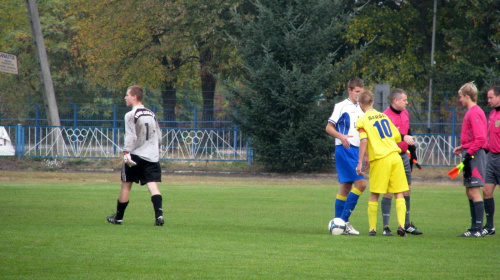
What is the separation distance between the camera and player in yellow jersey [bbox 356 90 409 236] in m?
8.67

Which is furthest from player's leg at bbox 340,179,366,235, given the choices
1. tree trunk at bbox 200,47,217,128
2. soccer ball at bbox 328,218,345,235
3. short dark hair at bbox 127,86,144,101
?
tree trunk at bbox 200,47,217,128

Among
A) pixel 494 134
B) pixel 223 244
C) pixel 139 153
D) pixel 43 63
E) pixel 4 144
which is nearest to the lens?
pixel 223 244

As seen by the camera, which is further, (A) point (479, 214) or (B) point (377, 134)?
(A) point (479, 214)

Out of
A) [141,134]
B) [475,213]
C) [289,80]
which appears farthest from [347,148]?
[289,80]

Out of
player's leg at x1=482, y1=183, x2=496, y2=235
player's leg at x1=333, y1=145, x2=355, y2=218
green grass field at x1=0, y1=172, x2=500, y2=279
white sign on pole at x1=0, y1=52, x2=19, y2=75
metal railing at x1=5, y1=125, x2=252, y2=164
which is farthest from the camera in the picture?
metal railing at x1=5, y1=125, x2=252, y2=164

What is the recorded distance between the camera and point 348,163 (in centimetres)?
927

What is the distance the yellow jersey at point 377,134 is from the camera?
8.71m

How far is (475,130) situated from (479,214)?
1143 mm

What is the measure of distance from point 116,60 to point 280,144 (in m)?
17.0

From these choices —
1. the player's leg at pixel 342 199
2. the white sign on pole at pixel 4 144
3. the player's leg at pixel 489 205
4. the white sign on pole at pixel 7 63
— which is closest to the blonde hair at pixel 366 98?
the player's leg at pixel 342 199

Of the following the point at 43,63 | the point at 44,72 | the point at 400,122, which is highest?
the point at 43,63

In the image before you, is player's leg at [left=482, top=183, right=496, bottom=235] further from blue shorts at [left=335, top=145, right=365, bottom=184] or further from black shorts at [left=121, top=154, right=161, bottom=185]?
black shorts at [left=121, top=154, right=161, bottom=185]

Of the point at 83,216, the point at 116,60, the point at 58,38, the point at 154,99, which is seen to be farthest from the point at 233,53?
the point at 83,216

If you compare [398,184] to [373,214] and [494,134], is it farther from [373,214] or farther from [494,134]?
[494,134]
